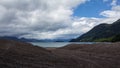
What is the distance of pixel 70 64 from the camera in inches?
1220

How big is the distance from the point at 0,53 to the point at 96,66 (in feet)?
40.8

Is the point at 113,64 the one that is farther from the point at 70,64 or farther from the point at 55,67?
the point at 55,67

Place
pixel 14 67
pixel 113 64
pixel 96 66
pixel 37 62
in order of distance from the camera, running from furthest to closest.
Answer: pixel 113 64 → pixel 96 66 → pixel 37 62 → pixel 14 67

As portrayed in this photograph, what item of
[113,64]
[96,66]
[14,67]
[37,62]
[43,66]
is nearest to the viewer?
[14,67]

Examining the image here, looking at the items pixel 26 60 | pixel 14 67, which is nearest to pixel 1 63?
pixel 14 67

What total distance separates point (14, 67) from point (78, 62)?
10829mm

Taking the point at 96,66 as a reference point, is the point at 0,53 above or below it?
above

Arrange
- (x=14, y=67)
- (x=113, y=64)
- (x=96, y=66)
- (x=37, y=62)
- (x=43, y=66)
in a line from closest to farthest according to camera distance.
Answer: (x=14, y=67) → (x=43, y=66) → (x=37, y=62) → (x=96, y=66) → (x=113, y=64)

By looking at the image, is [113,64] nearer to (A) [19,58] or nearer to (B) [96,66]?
(B) [96,66]

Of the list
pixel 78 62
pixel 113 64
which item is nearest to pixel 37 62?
pixel 78 62

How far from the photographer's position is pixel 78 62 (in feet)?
108

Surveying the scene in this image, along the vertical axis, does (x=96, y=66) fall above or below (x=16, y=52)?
below

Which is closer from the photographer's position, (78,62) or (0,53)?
(0,53)

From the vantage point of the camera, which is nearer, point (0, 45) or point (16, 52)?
point (16, 52)
